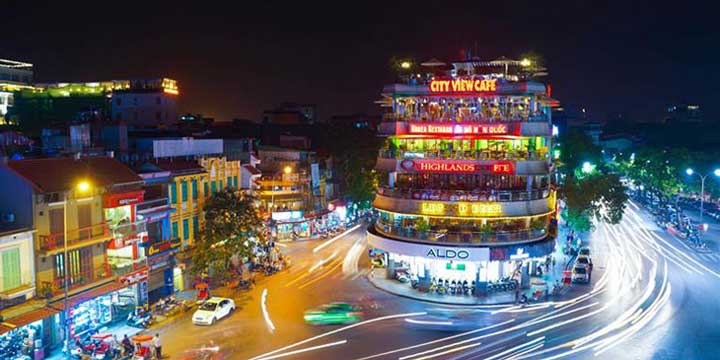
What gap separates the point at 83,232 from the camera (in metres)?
34.6

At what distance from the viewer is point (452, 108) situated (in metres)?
53.5

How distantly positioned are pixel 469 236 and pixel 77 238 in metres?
28.0

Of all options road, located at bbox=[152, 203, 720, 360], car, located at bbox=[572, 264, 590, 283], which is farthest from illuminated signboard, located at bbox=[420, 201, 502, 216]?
car, located at bbox=[572, 264, 590, 283]

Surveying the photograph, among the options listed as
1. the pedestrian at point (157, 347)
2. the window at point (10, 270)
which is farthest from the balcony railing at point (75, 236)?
the pedestrian at point (157, 347)

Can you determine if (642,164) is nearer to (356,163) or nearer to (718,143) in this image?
(356,163)

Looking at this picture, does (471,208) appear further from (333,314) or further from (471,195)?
(333,314)

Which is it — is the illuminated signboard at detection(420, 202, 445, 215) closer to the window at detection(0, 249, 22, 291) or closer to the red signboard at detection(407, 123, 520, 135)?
the red signboard at detection(407, 123, 520, 135)

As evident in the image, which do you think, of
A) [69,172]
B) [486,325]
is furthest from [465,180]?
[69,172]

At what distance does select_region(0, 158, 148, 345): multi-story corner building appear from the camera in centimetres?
3241

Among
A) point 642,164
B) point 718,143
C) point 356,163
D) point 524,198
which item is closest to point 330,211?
point 356,163

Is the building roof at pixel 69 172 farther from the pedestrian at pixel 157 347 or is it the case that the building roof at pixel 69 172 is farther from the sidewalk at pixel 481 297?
the sidewalk at pixel 481 297

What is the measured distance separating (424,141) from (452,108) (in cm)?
389

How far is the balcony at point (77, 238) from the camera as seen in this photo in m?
32.2

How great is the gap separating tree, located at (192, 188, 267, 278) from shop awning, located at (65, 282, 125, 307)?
8.01 m
